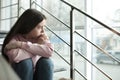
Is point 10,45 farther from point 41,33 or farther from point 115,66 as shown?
point 115,66

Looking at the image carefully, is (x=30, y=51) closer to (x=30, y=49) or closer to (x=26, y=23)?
(x=30, y=49)

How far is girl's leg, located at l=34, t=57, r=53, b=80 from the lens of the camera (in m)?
1.39

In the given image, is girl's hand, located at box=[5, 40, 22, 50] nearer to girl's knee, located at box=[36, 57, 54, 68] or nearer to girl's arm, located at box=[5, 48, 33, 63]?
girl's arm, located at box=[5, 48, 33, 63]

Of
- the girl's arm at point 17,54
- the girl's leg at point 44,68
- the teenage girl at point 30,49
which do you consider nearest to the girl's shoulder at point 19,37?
the teenage girl at point 30,49

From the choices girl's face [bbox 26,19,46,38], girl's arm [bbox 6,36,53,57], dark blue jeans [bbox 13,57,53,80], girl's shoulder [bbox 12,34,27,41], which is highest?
girl's face [bbox 26,19,46,38]

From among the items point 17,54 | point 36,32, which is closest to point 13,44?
point 17,54

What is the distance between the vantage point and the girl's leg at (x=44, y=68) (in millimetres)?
1394

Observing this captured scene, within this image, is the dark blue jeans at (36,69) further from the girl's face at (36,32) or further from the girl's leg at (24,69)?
the girl's face at (36,32)

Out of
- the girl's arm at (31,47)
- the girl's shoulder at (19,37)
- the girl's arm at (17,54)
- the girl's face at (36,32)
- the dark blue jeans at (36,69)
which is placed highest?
the girl's face at (36,32)

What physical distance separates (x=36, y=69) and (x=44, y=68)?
0.22ft

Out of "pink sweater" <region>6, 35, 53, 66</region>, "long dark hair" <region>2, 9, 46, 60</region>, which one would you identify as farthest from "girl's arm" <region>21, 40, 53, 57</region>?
"long dark hair" <region>2, 9, 46, 60</region>

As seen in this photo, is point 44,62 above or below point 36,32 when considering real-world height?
below

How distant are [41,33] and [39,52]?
0.17 meters

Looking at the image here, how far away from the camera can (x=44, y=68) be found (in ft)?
4.58
